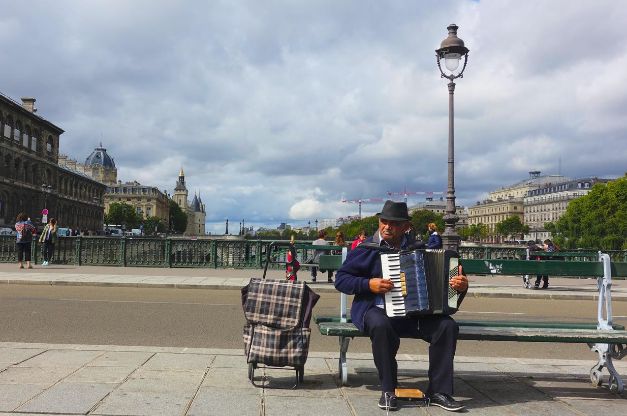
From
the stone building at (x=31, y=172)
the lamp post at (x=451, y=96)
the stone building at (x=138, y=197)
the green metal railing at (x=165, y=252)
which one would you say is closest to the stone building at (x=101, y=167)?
the stone building at (x=138, y=197)

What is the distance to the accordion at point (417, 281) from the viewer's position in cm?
459

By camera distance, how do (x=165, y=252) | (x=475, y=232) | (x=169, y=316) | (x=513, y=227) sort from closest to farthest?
(x=169, y=316)
(x=165, y=252)
(x=513, y=227)
(x=475, y=232)

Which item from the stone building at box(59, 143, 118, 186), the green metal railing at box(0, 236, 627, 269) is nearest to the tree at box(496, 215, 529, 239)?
the stone building at box(59, 143, 118, 186)

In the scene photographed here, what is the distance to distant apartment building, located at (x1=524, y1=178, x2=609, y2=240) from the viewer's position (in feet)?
488

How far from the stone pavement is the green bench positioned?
348 mm

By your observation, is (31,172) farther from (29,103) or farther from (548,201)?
(548,201)

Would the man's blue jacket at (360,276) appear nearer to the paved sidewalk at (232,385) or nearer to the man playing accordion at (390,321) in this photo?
the man playing accordion at (390,321)

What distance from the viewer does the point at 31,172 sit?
87188mm

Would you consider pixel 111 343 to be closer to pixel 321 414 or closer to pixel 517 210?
pixel 321 414

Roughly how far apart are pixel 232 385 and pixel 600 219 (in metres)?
76.7

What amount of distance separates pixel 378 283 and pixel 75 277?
13803 millimetres

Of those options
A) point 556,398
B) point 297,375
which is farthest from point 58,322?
point 556,398

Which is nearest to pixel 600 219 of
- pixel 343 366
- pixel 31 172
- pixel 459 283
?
pixel 459 283

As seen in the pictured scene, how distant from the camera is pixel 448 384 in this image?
4551mm
